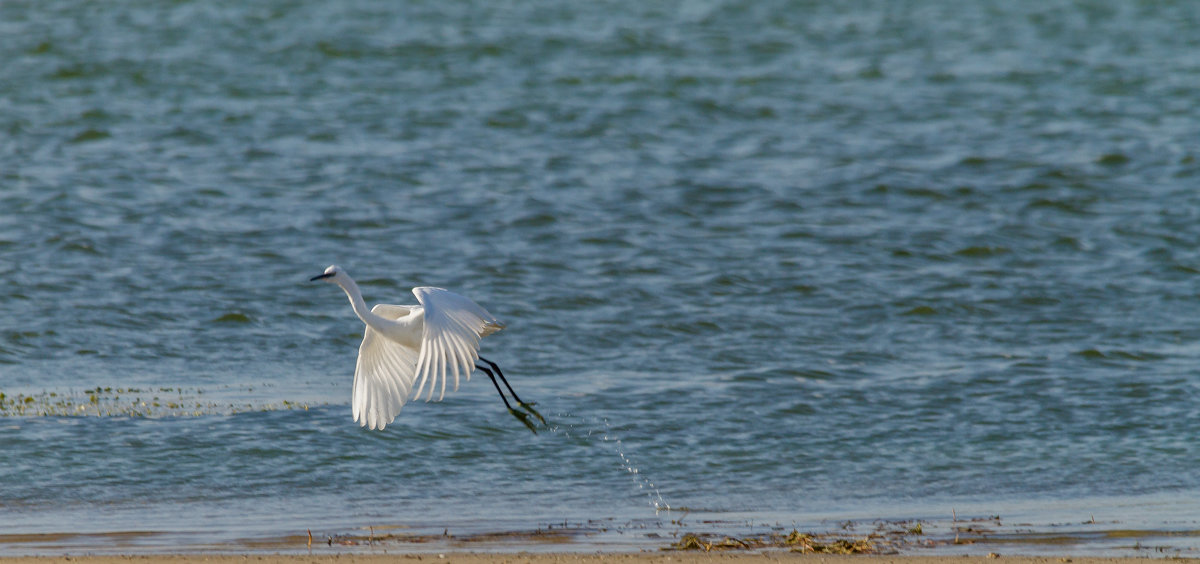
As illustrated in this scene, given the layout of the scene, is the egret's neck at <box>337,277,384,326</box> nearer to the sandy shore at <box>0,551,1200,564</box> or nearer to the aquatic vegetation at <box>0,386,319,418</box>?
the sandy shore at <box>0,551,1200,564</box>

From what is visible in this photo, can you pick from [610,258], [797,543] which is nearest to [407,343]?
[797,543]

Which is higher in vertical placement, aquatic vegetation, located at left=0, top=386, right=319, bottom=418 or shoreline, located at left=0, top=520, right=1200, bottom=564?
shoreline, located at left=0, top=520, right=1200, bottom=564

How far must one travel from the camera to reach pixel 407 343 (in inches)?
250

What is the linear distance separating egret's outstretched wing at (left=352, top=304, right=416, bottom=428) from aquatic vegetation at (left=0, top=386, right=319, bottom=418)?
163 cm

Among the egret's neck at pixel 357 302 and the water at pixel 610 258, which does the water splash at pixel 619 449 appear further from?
the egret's neck at pixel 357 302

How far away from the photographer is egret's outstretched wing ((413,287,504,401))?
5609 millimetres

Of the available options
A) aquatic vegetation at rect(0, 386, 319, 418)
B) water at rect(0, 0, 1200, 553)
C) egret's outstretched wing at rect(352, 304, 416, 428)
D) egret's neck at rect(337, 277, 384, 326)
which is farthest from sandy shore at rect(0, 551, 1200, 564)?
aquatic vegetation at rect(0, 386, 319, 418)

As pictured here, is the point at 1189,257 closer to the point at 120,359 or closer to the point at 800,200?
the point at 800,200

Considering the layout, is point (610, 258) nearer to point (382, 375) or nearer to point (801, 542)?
point (382, 375)

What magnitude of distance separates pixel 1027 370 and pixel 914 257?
285 cm

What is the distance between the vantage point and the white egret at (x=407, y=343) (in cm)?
567

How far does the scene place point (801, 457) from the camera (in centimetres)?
741

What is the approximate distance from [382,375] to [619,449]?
1.56 metres

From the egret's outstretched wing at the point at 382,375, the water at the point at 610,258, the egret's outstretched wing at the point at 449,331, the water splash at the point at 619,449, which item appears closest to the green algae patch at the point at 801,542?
the water at the point at 610,258
